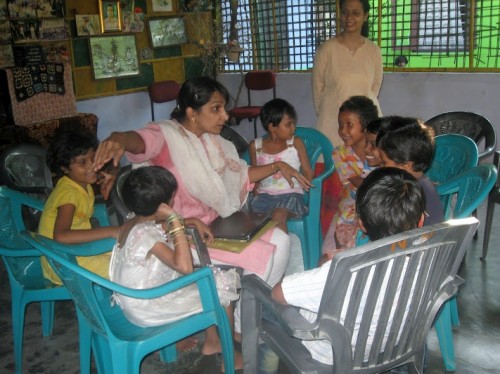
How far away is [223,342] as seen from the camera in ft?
6.61

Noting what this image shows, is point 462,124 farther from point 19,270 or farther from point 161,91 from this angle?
point 161,91

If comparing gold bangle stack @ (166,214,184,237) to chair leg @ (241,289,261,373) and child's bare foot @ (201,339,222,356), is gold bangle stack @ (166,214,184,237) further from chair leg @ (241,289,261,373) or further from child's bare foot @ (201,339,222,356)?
child's bare foot @ (201,339,222,356)

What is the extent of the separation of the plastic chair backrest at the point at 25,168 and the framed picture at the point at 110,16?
131 inches

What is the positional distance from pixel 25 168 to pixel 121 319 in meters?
1.83

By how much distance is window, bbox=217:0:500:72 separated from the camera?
5180 millimetres

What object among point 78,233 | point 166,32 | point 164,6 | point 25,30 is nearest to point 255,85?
point 166,32

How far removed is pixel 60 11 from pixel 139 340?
194 inches

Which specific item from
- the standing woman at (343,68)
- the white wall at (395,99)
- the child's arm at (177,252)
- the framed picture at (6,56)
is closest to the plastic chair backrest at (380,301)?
the child's arm at (177,252)

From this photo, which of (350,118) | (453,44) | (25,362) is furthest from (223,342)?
(453,44)

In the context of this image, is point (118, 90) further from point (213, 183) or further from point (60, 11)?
point (213, 183)

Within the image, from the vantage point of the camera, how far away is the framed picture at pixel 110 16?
6282 mm

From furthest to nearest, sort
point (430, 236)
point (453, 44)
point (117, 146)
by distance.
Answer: point (453, 44), point (117, 146), point (430, 236)

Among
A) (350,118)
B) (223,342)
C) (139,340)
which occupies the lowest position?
(223,342)

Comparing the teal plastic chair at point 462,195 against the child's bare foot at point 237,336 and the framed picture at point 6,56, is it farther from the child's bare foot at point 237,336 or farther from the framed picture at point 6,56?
the framed picture at point 6,56
